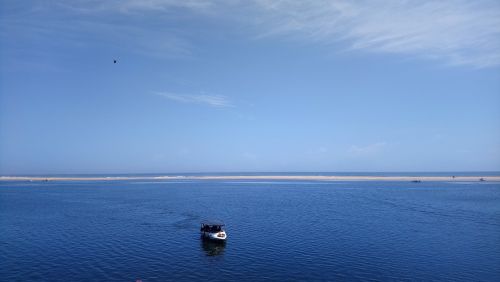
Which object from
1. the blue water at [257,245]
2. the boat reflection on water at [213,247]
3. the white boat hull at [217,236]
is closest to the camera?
the blue water at [257,245]

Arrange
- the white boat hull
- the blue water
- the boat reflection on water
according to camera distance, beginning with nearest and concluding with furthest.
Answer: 1. the blue water
2. the boat reflection on water
3. the white boat hull

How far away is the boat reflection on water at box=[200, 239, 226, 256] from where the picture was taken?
176ft


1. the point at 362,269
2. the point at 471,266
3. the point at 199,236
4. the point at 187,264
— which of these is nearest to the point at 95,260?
the point at 187,264

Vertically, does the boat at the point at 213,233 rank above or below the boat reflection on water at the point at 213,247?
above

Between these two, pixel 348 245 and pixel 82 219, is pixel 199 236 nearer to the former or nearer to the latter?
pixel 348 245

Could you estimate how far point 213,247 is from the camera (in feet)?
187

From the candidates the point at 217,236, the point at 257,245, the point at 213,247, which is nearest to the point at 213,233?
the point at 217,236

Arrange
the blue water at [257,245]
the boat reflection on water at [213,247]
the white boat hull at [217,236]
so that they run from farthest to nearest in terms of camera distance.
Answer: the white boat hull at [217,236] < the boat reflection on water at [213,247] < the blue water at [257,245]

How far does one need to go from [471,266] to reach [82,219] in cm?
7849

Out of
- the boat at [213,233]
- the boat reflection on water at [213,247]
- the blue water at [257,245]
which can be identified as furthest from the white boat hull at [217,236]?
the blue water at [257,245]

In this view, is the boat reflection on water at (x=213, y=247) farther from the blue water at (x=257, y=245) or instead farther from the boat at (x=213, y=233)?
the boat at (x=213, y=233)

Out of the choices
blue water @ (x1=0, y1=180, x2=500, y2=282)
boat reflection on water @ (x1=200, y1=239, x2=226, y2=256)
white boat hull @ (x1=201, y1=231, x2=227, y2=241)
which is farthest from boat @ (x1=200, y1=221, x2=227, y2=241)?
blue water @ (x1=0, y1=180, x2=500, y2=282)

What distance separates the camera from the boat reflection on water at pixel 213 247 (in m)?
53.7

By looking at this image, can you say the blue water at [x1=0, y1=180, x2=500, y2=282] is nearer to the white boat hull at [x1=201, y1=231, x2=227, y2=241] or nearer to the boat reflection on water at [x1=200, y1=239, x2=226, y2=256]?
the boat reflection on water at [x1=200, y1=239, x2=226, y2=256]
